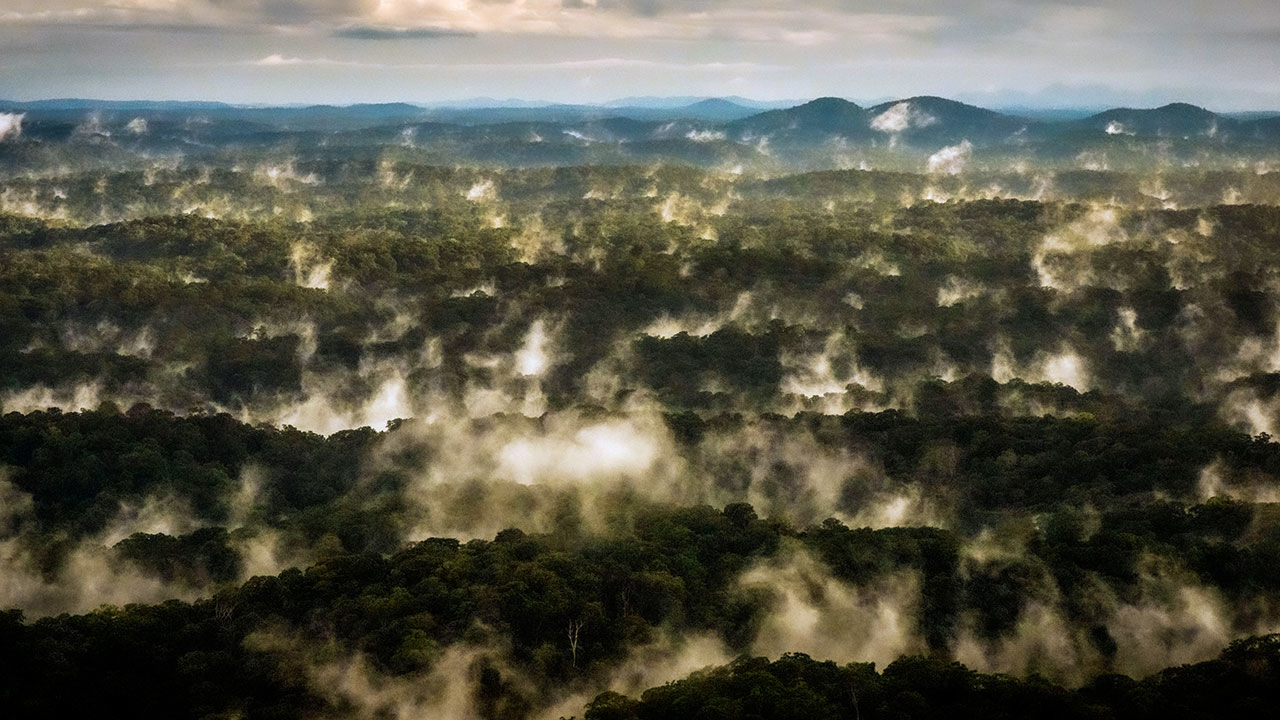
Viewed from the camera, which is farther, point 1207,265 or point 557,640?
point 1207,265

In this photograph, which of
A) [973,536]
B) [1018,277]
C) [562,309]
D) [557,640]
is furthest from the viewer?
[1018,277]

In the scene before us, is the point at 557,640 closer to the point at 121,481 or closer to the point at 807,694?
the point at 807,694

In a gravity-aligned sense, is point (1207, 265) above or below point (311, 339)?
above

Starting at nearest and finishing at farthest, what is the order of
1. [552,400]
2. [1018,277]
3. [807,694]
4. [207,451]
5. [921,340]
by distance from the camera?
[807,694] → [207,451] → [552,400] → [921,340] → [1018,277]

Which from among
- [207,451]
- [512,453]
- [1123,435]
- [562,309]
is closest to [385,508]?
[512,453]

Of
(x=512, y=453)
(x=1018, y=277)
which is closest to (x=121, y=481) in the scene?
(x=512, y=453)

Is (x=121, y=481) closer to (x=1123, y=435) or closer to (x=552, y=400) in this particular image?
(x=552, y=400)
